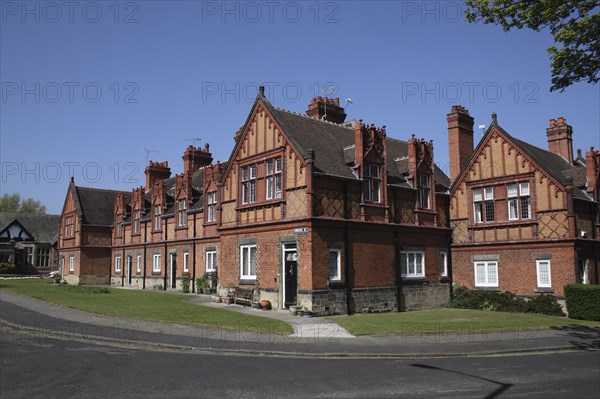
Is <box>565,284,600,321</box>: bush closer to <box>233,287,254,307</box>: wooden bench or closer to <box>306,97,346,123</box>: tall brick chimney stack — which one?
<box>233,287,254,307</box>: wooden bench

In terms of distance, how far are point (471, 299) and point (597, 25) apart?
17.8 m

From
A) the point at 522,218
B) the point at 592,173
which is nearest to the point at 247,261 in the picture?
the point at 522,218

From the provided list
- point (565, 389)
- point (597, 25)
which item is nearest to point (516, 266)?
point (597, 25)

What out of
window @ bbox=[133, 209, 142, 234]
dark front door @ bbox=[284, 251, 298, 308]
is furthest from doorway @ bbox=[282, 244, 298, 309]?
window @ bbox=[133, 209, 142, 234]

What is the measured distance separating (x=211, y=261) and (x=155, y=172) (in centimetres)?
1837

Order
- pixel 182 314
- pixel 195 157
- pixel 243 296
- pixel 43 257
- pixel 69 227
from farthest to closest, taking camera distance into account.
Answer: pixel 43 257 → pixel 69 227 → pixel 195 157 → pixel 243 296 → pixel 182 314

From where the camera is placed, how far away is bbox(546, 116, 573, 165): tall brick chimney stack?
32906 mm

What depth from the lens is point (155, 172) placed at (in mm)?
50281

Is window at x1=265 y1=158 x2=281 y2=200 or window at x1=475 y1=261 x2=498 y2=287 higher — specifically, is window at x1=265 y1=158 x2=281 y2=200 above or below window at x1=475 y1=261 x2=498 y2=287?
above

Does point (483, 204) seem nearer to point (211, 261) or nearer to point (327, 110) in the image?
point (327, 110)

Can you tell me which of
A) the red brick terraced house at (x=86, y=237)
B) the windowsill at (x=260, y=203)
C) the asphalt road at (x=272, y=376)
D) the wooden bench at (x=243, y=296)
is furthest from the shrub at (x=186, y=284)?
the asphalt road at (x=272, y=376)

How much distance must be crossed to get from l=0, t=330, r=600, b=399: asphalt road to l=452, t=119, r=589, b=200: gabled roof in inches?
575

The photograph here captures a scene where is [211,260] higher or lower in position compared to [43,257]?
lower

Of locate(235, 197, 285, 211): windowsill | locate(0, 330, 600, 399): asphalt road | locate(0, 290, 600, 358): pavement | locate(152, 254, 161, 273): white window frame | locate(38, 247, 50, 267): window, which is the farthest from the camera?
locate(38, 247, 50, 267): window
